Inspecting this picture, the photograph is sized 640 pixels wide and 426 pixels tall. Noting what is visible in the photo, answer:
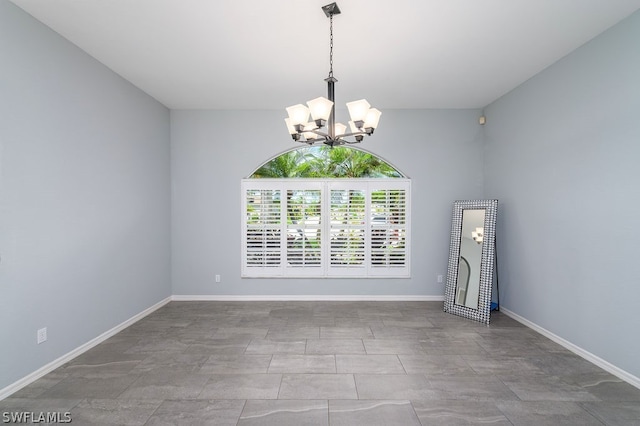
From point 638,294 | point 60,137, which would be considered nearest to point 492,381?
point 638,294

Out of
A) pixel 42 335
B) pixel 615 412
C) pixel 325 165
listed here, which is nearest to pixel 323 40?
pixel 325 165

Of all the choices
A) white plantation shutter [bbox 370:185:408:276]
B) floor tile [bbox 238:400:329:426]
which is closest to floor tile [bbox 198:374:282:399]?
floor tile [bbox 238:400:329:426]

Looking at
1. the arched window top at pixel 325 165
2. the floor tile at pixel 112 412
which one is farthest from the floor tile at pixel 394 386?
the arched window top at pixel 325 165

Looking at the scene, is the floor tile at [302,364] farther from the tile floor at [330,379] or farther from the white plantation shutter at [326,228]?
the white plantation shutter at [326,228]

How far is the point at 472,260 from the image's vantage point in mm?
4418

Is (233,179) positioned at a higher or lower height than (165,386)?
higher

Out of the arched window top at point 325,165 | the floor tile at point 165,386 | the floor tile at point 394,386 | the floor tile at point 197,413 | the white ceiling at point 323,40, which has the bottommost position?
the floor tile at point 165,386

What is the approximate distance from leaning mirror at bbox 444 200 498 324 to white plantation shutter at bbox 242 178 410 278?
698 millimetres

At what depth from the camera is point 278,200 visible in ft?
16.7

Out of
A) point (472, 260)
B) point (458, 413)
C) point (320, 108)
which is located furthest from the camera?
point (472, 260)

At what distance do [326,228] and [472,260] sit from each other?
6.89 ft

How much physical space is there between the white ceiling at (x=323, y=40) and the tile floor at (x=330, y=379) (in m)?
2.96

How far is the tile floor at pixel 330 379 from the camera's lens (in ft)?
7.34

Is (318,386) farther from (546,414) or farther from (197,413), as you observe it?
(546,414)
